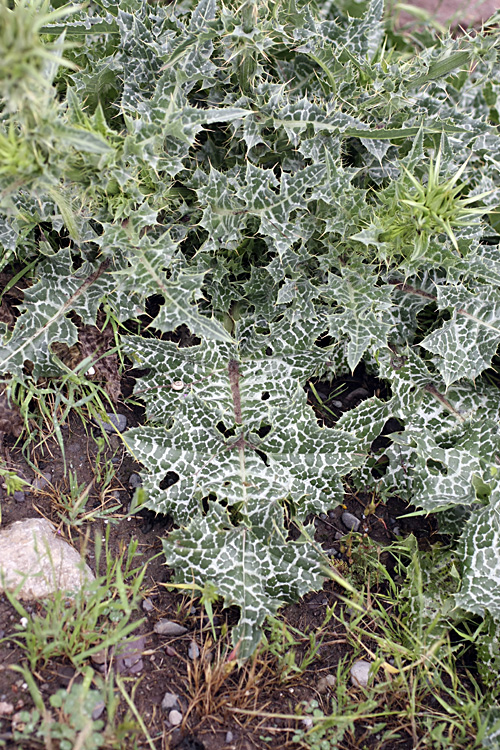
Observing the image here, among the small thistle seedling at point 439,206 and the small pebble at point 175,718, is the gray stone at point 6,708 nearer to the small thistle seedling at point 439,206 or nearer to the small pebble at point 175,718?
the small pebble at point 175,718

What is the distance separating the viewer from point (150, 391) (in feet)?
8.15

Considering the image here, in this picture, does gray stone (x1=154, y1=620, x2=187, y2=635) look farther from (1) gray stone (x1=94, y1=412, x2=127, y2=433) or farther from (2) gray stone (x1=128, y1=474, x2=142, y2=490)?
(1) gray stone (x1=94, y1=412, x2=127, y2=433)

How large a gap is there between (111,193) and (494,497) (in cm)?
190

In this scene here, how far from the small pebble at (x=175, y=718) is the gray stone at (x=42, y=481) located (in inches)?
37.9

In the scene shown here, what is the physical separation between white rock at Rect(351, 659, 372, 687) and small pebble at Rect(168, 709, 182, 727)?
24.9 inches

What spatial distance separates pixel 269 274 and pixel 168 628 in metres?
1.51

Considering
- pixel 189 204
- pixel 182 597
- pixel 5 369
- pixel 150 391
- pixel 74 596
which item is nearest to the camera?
pixel 74 596

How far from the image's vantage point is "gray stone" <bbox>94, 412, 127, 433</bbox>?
2498 mm

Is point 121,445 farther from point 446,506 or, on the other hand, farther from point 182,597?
point 446,506

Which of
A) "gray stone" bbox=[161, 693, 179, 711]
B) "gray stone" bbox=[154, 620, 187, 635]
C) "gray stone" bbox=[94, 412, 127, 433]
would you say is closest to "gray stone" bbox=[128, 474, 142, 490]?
"gray stone" bbox=[94, 412, 127, 433]

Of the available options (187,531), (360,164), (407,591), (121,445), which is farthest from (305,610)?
(360,164)

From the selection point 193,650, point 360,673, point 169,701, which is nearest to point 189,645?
point 193,650

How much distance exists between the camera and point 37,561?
1979 mm

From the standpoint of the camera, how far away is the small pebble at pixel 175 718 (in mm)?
1869
